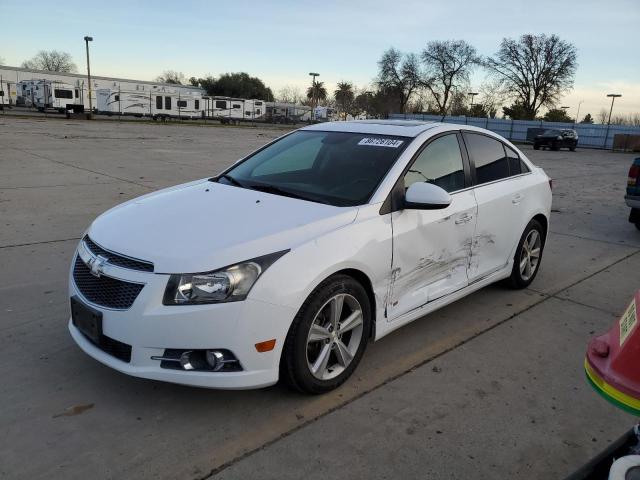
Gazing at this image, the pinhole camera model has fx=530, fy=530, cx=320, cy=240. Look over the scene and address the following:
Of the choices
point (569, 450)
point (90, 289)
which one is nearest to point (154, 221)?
point (90, 289)

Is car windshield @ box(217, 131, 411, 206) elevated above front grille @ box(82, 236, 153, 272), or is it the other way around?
car windshield @ box(217, 131, 411, 206)

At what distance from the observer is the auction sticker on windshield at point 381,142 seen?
3867mm

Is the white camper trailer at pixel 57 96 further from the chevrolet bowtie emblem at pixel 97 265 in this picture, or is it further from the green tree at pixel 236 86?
the chevrolet bowtie emblem at pixel 97 265

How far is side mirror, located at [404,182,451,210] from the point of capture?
11.1 ft

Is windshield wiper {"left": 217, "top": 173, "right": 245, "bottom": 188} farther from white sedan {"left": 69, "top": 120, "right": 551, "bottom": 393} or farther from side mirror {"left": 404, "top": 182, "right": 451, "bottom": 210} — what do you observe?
side mirror {"left": 404, "top": 182, "right": 451, "bottom": 210}

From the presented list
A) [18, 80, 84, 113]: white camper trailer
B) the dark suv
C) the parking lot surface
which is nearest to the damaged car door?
the parking lot surface

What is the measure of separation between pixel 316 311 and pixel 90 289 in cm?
129

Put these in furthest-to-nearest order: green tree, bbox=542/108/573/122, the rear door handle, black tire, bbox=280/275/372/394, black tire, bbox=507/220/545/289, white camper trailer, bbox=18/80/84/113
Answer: green tree, bbox=542/108/573/122 → white camper trailer, bbox=18/80/84/113 → black tire, bbox=507/220/545/289 → the rear door handle → black tire, bbox=280/275/372/394

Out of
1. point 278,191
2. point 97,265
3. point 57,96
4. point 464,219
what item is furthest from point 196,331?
point 57,96

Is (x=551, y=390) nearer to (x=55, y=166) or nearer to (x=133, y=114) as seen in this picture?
(x=55, y=166)

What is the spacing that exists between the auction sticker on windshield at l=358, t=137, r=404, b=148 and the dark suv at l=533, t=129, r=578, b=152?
35.6 meters

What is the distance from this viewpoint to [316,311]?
2912 mm

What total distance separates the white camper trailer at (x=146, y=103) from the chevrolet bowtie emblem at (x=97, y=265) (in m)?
49.1

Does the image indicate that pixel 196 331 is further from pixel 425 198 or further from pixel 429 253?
pixel 429 253
